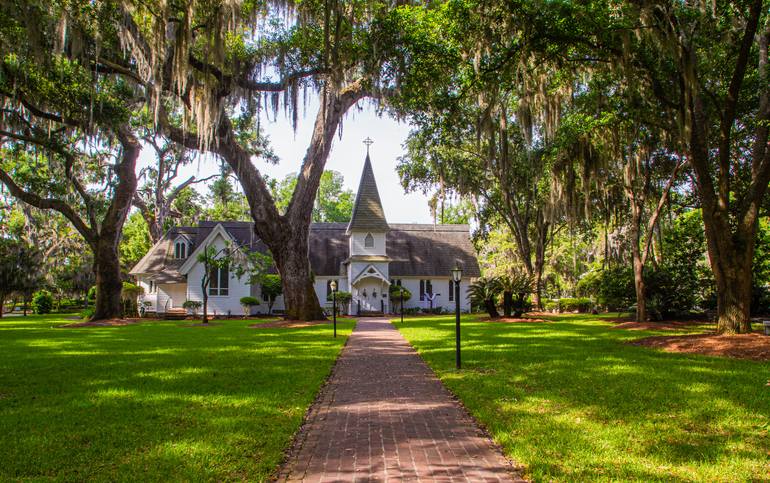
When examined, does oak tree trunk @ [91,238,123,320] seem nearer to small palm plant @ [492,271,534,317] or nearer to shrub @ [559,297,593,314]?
small palm plant @ [492,271,534,317]

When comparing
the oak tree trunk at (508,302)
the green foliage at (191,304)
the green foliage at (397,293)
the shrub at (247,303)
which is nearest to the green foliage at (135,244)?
the green foliage at (191,304)

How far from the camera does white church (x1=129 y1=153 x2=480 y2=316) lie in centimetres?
3391

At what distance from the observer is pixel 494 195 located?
1312 inches

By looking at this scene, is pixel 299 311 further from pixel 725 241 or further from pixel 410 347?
pixel 725 241

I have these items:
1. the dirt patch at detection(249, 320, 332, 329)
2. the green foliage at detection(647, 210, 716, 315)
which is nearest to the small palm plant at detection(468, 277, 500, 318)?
the green foliage at detection(647, 210, 716, 315)

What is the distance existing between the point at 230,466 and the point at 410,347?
9660 mm

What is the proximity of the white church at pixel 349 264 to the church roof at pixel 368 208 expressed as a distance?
0.07 meters

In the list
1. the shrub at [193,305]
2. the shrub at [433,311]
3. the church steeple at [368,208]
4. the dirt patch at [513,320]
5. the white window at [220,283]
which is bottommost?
the shrub at [433,311]

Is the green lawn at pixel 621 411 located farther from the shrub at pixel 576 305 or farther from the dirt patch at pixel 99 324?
the shrub at pixel 576 305

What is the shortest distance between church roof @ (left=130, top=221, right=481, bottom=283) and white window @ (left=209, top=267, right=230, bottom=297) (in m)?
2.05

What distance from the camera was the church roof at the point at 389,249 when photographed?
35875mm

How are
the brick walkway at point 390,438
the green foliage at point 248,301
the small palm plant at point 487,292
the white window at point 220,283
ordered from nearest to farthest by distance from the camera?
the brick walkway at point 390,438 → the small palm plant at point 487,292 → the green foliage at point 248,301 → the white window at point 220,283

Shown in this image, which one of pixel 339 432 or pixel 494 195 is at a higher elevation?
pixel 494 195

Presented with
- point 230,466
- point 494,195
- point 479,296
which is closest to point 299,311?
point 479,296
